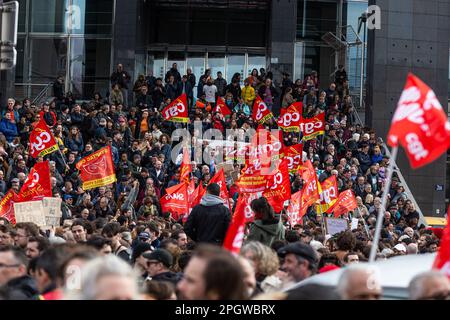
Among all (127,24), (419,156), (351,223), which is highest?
(127,24)

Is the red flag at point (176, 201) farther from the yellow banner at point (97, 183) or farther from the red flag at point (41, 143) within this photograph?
the red flag at point (41, 143)

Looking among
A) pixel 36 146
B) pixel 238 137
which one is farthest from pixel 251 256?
pixel 238 137

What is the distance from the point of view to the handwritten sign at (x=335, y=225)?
1984cm

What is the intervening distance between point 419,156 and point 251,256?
5.30ft

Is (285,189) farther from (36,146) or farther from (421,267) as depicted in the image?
(421,267)

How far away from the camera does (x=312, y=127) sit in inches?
1102

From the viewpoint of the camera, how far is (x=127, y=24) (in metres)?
38.0

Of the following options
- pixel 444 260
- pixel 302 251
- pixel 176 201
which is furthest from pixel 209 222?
pixel 176 201

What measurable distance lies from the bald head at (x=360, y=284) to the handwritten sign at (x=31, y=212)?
11051 mm

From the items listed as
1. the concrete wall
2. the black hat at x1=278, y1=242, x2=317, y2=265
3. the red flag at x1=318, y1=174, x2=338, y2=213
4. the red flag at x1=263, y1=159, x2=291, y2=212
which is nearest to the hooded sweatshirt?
the black hat at x1=278, y1=242, x2=317, y2=265

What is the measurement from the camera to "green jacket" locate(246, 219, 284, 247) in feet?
40.8

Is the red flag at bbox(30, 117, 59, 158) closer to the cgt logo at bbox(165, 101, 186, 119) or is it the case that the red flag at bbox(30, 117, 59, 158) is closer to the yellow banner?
the yellow banner

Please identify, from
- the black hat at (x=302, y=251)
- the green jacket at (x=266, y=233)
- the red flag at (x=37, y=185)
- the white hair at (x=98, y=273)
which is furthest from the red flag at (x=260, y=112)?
the white hair at (x=98, y=273)

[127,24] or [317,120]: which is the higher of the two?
[127,24]
